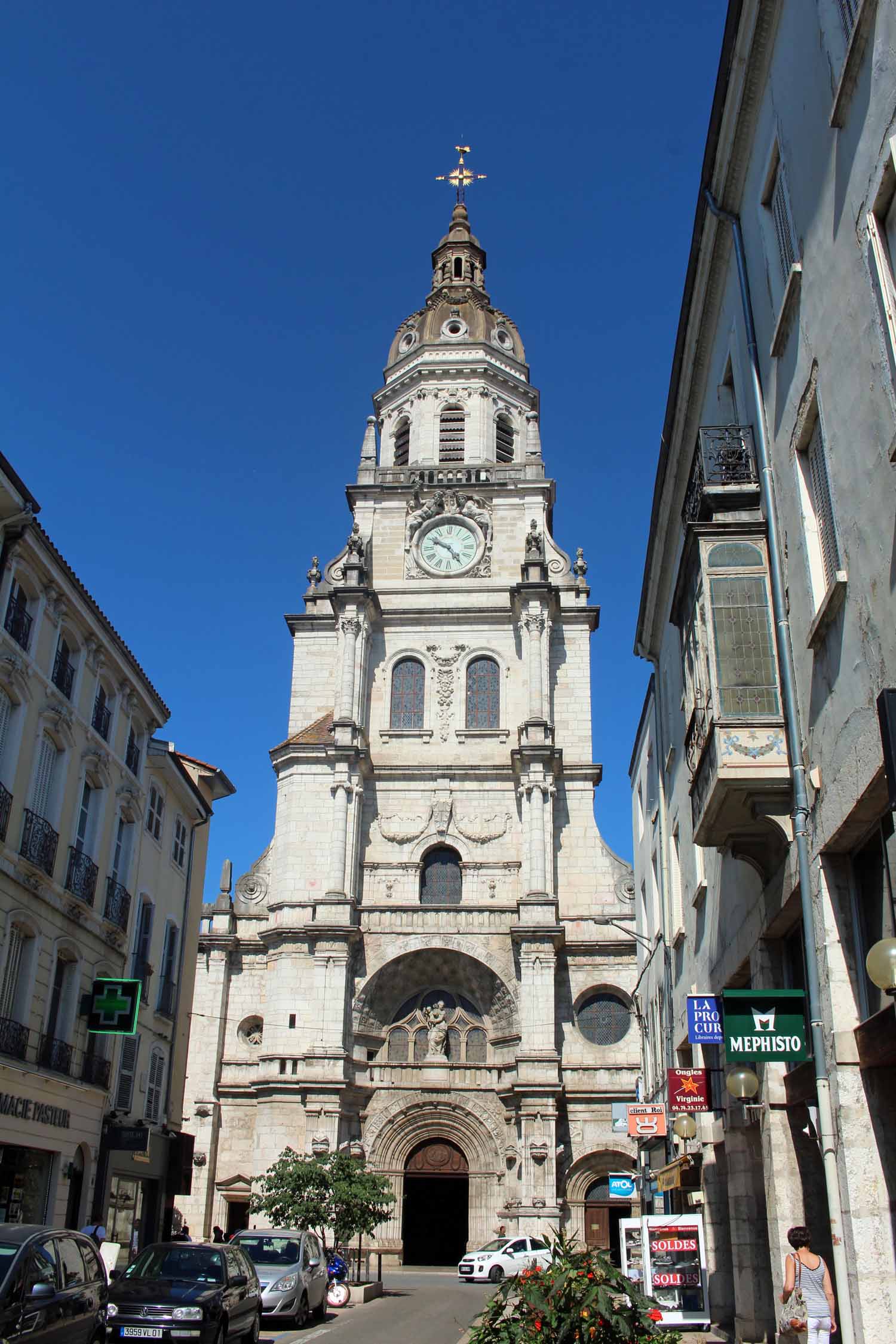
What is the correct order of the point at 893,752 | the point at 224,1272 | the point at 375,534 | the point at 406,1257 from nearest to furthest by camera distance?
the point at 893,752 < the point at 224,1272 < the point at 406,1257 < the point at 375,534

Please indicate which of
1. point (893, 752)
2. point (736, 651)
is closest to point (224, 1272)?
point (736, 651)

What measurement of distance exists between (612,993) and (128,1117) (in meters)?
18.2

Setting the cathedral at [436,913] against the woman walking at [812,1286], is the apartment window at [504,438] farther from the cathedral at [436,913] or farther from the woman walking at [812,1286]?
Result: the woman walking at [812,1286]

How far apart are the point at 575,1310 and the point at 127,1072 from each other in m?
19.2

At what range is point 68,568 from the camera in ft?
70.9

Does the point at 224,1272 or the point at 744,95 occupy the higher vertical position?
the point at 744,95

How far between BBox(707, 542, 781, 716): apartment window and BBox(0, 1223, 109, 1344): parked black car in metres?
7.98

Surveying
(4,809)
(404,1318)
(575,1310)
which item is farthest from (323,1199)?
(575,1310)

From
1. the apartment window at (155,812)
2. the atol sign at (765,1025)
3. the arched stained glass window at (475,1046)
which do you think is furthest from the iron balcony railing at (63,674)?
the arched stained glass window at (475,1046)

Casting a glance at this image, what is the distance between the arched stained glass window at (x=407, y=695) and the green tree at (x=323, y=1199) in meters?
17.6

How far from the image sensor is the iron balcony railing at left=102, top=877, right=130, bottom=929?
78.1 feet

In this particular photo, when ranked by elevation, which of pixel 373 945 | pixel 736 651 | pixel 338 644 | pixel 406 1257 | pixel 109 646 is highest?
pixel 338 644

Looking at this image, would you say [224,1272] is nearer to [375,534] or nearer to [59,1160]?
[59,1160]

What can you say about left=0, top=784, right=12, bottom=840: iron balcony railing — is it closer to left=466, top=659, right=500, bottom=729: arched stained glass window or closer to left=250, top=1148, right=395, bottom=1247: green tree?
left=250, top=1148, right=395, bottom=1247: green tree
